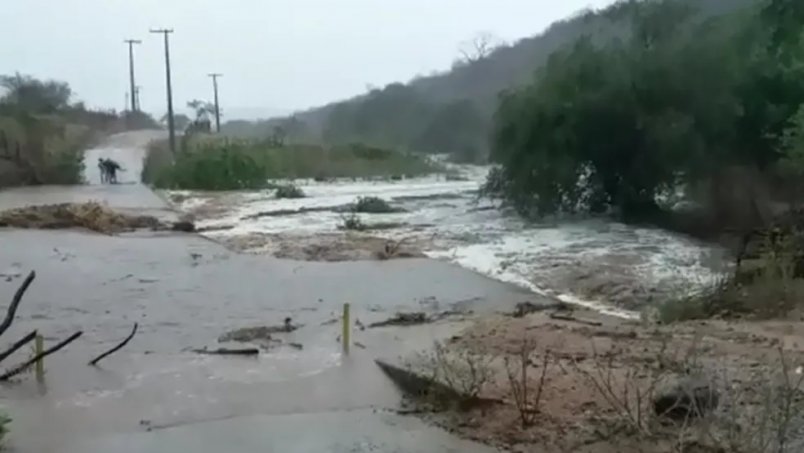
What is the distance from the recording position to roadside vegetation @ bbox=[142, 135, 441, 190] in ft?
151

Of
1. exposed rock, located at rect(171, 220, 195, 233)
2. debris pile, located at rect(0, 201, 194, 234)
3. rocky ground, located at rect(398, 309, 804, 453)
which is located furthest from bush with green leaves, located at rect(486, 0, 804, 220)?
rocky ground, located at rect(398, 309, 804, 453)

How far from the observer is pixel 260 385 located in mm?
11242

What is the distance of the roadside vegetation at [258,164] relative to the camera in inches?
1806

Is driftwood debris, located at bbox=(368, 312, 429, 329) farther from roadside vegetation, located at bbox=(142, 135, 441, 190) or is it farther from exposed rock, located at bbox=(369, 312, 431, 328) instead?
roadside vegetation, located at bbox=(142, 135, 441, 190)

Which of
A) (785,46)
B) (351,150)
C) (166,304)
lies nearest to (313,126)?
(351,150)

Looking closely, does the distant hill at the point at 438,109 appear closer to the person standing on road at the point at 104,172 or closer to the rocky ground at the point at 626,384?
the person standing on road at the point at 104,172

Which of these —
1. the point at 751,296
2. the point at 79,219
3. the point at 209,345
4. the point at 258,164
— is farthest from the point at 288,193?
the point at 751,296

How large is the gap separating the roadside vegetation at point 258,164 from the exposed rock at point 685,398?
3866 cm

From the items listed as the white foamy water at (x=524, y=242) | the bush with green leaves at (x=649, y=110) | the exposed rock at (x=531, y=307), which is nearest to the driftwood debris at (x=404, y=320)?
the exposed rock at (x=531, y=307)

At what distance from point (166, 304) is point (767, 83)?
53.2 ft

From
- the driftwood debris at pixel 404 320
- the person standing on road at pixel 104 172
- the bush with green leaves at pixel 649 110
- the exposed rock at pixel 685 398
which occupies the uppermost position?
the bush with green leaves at pixel 649 110

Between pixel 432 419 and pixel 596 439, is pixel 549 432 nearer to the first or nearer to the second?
pixel 596 439

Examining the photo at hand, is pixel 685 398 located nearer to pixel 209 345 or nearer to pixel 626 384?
pixel 626 384

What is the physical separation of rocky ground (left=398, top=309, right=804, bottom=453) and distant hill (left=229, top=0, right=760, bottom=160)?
50938mm
